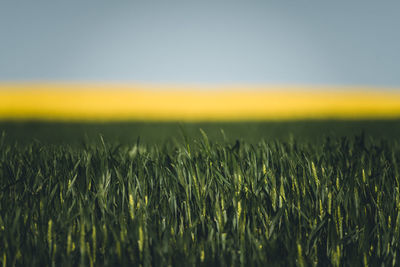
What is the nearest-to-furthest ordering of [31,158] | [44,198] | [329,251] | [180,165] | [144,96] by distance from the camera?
1. [329,251]
2. [44,198]
3. [180,165]
4. [31,158]
5. [144,96]

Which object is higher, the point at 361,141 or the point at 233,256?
the point at 361,141

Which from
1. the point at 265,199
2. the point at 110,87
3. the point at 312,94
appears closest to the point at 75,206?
the point at 265,199

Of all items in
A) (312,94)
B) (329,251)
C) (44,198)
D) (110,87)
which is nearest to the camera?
(329,251)

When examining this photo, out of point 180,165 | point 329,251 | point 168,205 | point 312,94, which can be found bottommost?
point 329,251

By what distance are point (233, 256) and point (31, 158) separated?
67.6 inches

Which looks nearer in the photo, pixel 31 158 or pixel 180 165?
pixel 180 165

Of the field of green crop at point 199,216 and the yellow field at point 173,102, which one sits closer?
the field of green crop at point 199,216

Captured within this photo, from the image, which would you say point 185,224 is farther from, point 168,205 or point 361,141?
point 361,141

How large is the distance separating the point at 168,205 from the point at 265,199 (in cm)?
50

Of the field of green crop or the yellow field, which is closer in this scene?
the field of green crop

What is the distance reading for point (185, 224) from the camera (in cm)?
188

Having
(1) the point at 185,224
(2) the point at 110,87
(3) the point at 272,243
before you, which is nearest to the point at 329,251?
(3) the point at 272,243

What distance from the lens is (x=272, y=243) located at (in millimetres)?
1579

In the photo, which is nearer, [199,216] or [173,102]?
[199,216]
